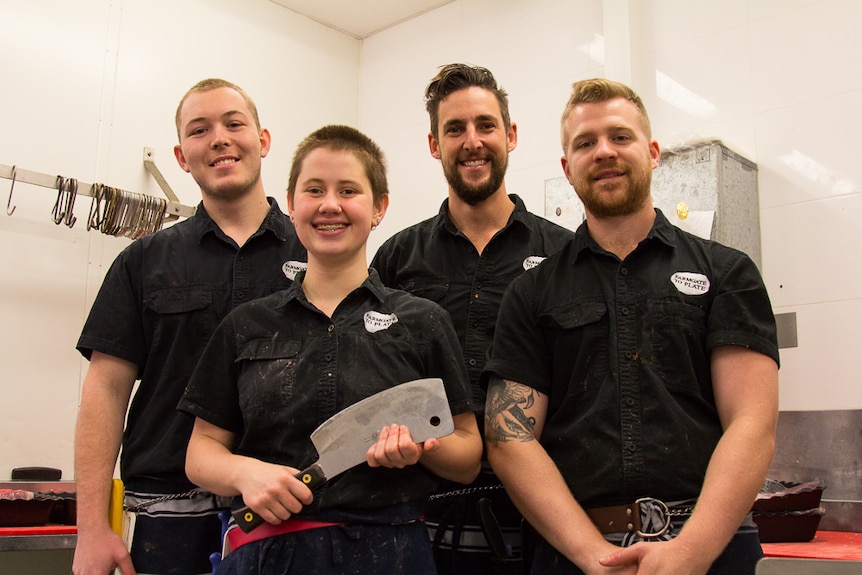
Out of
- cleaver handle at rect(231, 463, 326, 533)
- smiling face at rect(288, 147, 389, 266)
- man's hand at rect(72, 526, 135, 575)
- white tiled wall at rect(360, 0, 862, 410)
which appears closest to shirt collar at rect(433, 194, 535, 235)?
smiling face at rect(288, 147, 389, 266)

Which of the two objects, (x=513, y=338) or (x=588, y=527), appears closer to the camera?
(x=588, y=527)

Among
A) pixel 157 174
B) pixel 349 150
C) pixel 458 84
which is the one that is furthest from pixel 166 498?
pixel 157 174

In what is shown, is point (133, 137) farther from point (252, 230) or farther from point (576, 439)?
point (576, 439)

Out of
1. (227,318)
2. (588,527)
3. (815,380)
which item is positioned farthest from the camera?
(815,380)

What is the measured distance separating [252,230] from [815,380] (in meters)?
2.12

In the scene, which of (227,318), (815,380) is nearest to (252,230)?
(227,318)

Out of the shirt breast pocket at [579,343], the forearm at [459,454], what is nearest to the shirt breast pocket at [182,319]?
the forearm at [459,454]

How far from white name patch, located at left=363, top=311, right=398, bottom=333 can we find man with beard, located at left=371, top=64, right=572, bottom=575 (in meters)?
0.36

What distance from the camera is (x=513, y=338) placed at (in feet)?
5.04

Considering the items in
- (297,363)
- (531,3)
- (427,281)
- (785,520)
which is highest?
(531,3)

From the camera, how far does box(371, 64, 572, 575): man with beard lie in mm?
1741

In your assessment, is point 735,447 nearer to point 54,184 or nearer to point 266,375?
point 266,375

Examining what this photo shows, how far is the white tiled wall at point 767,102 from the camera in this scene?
2.87 m

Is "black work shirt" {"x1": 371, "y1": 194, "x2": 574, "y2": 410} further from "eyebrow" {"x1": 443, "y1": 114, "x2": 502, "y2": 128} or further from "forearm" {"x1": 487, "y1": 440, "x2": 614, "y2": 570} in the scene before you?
"forearm" {"x1": 487, "y1": 440, "x2": 614, "y2": 570}
